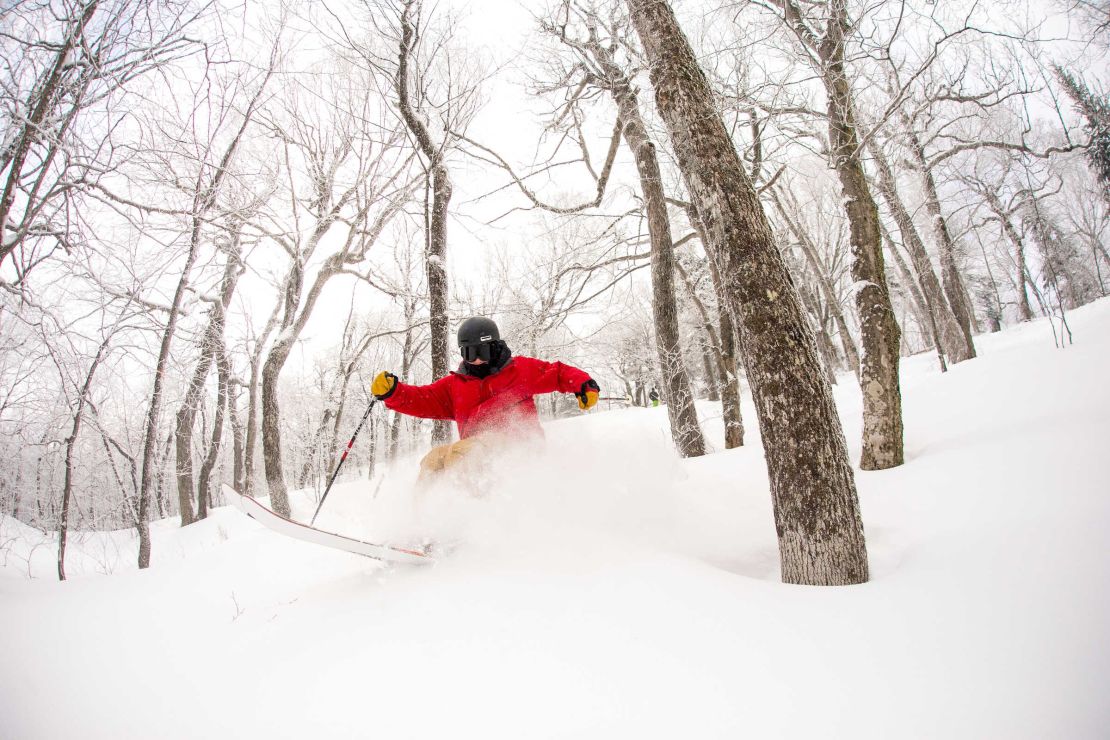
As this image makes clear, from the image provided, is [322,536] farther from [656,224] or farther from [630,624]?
[656,224]

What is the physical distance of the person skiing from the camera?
11.8ft

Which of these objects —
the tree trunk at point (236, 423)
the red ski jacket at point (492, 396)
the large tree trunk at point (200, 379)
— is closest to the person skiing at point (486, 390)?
the red ski jacket at point (492, 396)

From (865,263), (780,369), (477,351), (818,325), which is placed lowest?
(780,369)

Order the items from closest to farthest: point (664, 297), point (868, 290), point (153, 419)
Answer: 1. point (868, 290)
2. point (664, 297)
3. point (153, 419)

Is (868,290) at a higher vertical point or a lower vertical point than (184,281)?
lower

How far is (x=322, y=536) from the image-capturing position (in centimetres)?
285

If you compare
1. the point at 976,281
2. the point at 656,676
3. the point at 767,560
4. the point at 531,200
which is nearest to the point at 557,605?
the point at 656,676

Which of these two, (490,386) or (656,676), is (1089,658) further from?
(490,386)

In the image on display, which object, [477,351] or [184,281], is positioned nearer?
[477,351]

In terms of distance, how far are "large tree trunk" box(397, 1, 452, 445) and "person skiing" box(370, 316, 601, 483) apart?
10.1 feet

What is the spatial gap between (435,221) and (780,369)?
652 centimetres

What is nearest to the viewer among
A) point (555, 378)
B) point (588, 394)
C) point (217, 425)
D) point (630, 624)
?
point (630, 624)

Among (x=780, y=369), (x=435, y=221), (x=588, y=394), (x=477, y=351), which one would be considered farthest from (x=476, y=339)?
(x=435, y=221)

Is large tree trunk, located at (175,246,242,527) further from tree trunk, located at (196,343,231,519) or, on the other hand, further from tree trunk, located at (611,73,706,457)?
tree trunk, located at (611,73,706,457)
